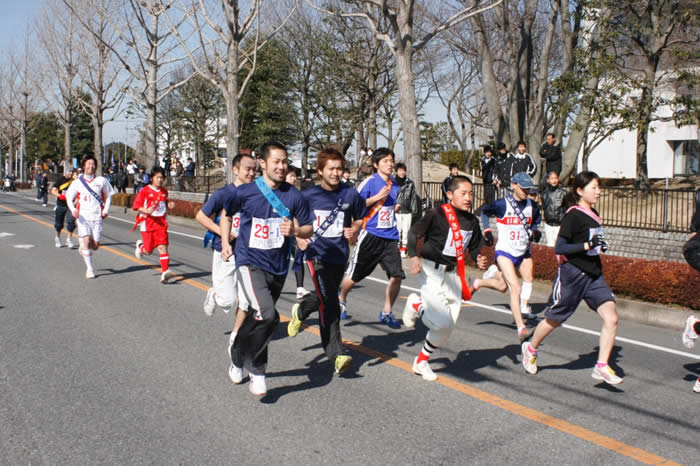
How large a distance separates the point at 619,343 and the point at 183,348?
4825 mm

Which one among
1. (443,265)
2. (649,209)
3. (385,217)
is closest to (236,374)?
(443,265)

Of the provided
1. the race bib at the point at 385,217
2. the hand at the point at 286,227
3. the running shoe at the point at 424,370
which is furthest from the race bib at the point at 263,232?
the race bib at the point at 385,217

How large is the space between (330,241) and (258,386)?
1636 mm

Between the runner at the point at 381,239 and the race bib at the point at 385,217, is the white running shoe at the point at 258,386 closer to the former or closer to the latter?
the runner at the point at 381,239

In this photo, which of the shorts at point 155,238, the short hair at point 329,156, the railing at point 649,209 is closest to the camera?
the short hair at point 329,156

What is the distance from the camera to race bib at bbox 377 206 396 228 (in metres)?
8.11

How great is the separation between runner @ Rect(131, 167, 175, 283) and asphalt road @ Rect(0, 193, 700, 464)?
2158 mm

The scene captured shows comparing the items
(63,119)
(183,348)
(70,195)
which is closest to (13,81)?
(63,119)

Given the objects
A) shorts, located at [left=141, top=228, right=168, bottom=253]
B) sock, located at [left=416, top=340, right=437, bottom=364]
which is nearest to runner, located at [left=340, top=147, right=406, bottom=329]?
sock, located at [left=416, top=340, right=437, bottom=364]

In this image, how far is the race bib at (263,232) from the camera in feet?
17.8

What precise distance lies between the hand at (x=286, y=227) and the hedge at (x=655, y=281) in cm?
637

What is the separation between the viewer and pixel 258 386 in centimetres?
532

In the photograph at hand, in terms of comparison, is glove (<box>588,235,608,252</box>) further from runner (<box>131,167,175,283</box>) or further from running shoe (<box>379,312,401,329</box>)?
runner (<box>131,167,175,283</box>)

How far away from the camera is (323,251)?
6.34m
